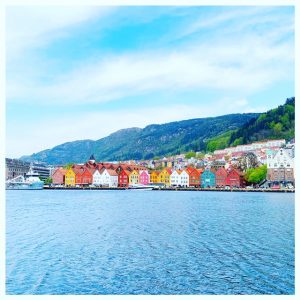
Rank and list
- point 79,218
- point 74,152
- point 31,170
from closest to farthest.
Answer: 1. point 79,218
2. point 31,170
3. point 74,152

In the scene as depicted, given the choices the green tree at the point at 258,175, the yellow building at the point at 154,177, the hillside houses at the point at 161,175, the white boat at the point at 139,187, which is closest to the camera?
the green tree at the point at 258,175

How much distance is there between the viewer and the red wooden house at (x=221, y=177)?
81.5ft

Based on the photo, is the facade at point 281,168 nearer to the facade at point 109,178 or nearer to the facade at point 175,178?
the facade at point 175,178

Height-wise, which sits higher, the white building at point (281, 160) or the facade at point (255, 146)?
the facade at point (255, 146)

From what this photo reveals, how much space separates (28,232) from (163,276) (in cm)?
340

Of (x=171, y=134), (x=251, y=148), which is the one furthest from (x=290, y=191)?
(x=171, y=134)

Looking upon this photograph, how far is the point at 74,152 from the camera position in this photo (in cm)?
4166

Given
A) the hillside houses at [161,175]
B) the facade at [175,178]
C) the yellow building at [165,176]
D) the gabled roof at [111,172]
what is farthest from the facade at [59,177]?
the facade at [175,178]

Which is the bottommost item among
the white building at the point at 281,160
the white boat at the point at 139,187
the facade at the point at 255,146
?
the white boat at the point at 139,187

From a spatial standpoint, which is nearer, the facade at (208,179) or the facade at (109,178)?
the facade at (208,179)

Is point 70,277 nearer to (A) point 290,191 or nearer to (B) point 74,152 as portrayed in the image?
(A) point 290,191

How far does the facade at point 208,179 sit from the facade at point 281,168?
3.54m

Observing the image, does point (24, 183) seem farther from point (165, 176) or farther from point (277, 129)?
point (277, 129)

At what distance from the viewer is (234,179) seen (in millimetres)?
24641
